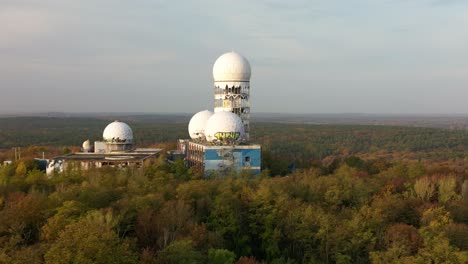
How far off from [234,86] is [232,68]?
1.72 metres

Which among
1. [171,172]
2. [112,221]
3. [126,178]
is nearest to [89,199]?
[112,221]

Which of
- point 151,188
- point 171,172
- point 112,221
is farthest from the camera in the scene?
point 171,172

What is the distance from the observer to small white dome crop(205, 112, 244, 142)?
43094 mm

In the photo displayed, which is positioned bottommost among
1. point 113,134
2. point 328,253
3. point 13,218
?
point 328,253

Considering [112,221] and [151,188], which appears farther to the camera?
[151,188]

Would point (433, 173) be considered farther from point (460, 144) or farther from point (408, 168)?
point (460, 144)

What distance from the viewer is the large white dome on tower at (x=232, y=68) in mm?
49281

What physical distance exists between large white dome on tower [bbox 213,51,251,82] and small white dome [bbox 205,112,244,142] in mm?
6192

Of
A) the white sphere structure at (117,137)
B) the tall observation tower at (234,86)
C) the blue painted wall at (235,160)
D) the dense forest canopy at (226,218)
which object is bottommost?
the dense forest canopy at (226,218)

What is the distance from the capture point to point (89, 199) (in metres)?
29.7

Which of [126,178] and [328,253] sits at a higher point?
[126,178]

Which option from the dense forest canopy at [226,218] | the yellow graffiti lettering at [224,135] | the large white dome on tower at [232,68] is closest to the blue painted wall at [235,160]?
the yellow graffiti lettering at [224,135]

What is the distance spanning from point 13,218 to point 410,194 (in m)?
26.6

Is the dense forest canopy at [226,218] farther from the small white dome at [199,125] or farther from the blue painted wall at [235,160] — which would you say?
the small white dome at [199,125]
